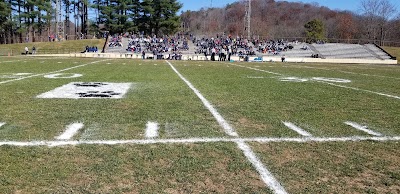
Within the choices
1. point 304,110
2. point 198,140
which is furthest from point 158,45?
point 198,140

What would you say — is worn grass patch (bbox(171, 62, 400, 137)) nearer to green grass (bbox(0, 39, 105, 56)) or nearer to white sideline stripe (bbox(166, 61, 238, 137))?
white sideline stripe (bbox(166, 61, 238, 137))

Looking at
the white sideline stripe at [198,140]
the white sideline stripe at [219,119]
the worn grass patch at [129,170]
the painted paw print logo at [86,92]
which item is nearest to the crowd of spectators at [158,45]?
the painted paw print logo at [86,92]

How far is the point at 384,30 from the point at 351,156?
333 feet

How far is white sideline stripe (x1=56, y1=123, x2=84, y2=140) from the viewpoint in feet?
15.7

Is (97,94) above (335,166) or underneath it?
above

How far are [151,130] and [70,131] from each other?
42.1 inches

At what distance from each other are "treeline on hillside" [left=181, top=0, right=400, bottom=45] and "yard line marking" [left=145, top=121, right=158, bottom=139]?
85772 millimetres

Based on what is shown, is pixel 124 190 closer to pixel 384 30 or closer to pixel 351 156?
pixel 351 156

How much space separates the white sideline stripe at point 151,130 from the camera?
496cm

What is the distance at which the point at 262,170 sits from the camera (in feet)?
12.2

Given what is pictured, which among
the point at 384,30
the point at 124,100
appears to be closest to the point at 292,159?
the point at 124,100

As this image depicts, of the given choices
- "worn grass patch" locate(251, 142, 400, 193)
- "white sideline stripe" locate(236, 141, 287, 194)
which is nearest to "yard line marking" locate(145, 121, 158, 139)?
"white sideline stripe" locate(236, 141, 287, 194)

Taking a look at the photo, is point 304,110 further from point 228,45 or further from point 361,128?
point 228,45

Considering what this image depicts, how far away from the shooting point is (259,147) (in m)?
4.48
